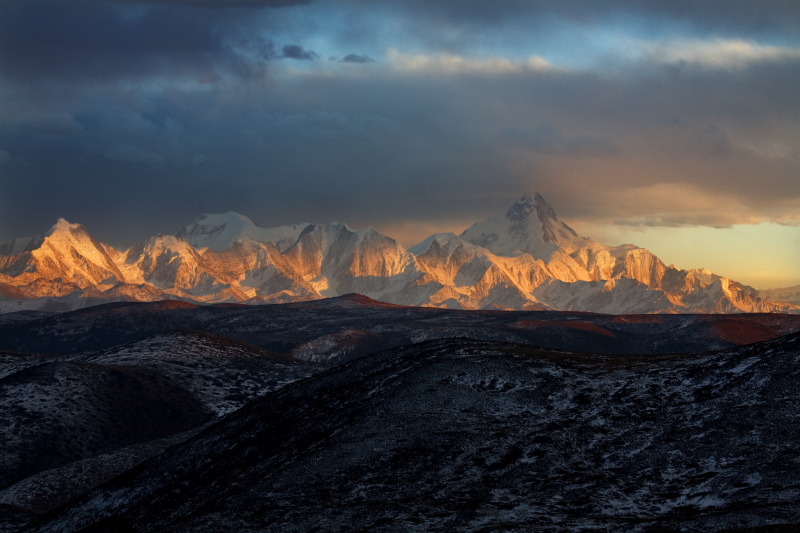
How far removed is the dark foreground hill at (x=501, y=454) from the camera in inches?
2121

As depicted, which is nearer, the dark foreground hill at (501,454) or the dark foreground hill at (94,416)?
the dark foreground hill at (501,454)

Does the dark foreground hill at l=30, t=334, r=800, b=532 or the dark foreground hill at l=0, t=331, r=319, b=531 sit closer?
the dark foreground hill at l=30, t=334, r=800, b=532

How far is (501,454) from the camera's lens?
218 feet

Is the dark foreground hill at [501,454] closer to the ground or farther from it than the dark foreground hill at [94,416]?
farther from it

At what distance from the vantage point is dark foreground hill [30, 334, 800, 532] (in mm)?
53875

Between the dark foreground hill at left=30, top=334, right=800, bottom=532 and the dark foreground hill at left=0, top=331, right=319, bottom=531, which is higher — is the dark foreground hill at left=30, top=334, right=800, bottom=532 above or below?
above

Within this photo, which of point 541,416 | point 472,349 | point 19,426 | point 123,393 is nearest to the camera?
point 541,416

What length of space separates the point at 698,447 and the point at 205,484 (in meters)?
40.8

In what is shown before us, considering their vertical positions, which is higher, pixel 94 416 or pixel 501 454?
pixel 501 454

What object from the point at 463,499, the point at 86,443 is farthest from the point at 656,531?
the point at 86,443

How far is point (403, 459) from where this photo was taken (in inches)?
2662

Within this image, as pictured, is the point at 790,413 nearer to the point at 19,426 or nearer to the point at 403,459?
the point at 403,459

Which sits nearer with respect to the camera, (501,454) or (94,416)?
(501,454)

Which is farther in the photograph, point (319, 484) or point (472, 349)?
point (472, 349)
